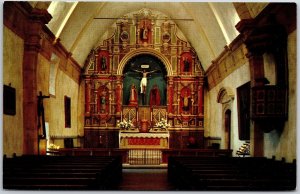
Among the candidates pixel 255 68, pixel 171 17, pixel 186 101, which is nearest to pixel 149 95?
pixel 186 101

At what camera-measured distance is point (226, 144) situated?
16.7m

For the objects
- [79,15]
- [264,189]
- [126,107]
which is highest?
[79,15]

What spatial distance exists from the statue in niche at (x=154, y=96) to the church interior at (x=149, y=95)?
42 mm

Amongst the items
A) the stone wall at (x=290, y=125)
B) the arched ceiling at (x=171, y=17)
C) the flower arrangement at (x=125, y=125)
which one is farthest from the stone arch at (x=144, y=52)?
the stone wall at (x=290, y=125)

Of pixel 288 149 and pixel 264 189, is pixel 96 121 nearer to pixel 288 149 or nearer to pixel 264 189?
pixel 288 149

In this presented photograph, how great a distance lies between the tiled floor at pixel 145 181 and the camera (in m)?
9.69

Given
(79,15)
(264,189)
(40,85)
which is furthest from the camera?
(79,15)

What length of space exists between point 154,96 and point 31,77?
8554 millimetres

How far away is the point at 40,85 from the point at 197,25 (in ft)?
19.2

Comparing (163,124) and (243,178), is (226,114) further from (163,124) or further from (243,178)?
(243,178)

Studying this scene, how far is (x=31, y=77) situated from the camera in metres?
11.8

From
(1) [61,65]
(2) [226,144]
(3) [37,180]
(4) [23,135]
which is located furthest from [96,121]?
(3) [37,180]

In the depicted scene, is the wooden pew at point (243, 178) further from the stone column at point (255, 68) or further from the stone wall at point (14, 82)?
the stone wall at point (14, 82)

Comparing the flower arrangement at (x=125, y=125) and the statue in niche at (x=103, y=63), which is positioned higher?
the statue in niche at (x=103, y=63)
